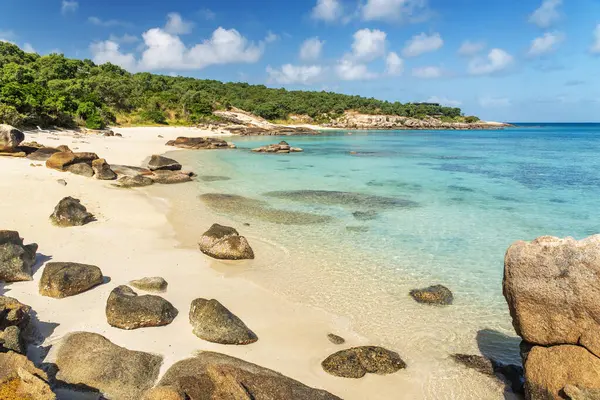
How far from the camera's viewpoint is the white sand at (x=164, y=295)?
6.30 metres

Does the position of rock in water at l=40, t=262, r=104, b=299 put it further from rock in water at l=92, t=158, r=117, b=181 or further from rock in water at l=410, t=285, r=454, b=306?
rock in water at l=92, t=158, r=117, b=181

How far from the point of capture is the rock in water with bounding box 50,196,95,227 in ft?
40.1

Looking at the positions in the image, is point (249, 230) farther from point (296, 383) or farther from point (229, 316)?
point (296, 383)

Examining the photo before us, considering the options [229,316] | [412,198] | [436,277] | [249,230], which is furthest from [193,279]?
[412,198]

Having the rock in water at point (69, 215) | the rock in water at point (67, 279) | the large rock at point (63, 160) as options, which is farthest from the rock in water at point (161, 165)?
the rock in water at point (67, 279)

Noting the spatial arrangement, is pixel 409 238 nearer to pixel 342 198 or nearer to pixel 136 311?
pixel 342 198

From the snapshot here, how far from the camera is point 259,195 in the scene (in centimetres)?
1983

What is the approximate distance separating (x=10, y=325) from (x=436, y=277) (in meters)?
8.94

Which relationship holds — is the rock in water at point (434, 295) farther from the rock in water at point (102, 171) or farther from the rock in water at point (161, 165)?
the rock in water at point (161, 165)

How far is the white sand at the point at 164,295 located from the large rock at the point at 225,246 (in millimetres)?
301

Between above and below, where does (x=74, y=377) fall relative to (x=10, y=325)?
below

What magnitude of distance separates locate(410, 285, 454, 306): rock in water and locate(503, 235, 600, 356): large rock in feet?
10.4

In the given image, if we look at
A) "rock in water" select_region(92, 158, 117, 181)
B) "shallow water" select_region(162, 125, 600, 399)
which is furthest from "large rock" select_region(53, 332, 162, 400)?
"rock in water" select_region(92, 158, 117, 181)

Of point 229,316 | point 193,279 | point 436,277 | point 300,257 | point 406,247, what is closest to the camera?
point 229,316
